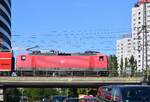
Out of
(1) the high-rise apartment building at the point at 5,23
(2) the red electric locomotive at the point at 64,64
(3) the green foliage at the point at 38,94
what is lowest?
(3) the green foliage at the point at 38,94

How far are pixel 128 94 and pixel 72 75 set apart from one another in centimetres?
5768

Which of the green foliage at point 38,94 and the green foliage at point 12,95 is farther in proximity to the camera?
the green foliage at point 38,94

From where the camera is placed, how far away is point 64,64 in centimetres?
7638

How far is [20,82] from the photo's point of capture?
74125 millimetres

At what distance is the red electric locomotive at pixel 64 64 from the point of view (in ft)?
247

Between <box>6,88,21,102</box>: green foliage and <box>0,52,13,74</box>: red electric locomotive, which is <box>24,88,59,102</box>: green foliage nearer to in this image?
<box>6,88,21,102</box>: green foliage

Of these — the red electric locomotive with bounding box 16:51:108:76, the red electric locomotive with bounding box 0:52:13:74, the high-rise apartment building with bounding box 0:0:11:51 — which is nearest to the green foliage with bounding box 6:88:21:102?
the high-rise apartment building with bounding box 0:0:11:51

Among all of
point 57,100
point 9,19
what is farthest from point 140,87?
point 9,19

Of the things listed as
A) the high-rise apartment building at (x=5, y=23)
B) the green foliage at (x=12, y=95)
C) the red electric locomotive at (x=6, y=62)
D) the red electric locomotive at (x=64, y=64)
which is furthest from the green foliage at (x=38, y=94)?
the red electric locomotive at (x=6, y=62)

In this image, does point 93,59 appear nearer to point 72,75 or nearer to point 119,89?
point 72,75

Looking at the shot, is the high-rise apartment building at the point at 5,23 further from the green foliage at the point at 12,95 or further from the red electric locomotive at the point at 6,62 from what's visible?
the red electric locomotive at the point at 6,62

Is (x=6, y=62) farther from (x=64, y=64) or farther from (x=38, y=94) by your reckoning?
(x=38, y=94)

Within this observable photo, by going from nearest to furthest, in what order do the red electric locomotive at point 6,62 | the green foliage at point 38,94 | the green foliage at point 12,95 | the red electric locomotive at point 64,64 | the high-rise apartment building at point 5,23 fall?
1. the red electric locomotive at point 6,62
2. the red electric locomotive at point 64,64
3. the green foliage at point 12,95
4. the high-rise apartment building at point 5,23
5. the green foliage at point 38,94

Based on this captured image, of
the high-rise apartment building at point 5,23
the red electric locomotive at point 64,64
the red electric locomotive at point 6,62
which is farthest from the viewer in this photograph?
the high-rise apartment building at point 5,23
